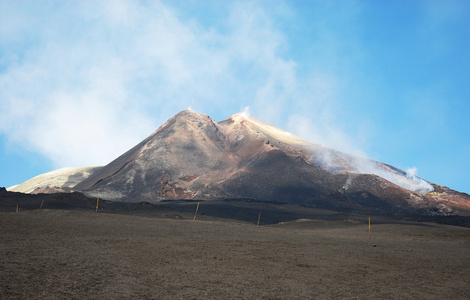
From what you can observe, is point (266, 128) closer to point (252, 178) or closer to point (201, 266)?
point (252, 178)

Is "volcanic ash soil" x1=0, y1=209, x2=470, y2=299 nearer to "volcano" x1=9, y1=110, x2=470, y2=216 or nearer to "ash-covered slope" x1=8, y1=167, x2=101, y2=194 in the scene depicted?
"volcano" x1=9, y1=110, x2=470, y2=216

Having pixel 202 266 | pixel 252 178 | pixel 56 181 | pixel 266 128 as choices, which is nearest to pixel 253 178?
pixel 252 178

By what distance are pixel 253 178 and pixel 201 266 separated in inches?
3388

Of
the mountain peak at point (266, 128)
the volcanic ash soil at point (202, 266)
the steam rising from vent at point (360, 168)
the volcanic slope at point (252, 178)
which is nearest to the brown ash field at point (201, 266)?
the volcanic ash soil at point (202, 266)

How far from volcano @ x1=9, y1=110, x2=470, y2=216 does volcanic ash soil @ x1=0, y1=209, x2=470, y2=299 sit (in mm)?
63187

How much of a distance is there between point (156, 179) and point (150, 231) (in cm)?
7925

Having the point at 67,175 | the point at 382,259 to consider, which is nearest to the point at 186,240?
the point at 382,259

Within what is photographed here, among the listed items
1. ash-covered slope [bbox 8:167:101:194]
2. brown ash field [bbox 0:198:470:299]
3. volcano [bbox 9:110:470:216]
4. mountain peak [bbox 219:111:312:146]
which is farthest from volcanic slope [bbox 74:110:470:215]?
brown ash field [bbox 0:198:470:299]

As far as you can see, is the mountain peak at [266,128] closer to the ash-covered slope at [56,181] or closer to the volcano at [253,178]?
the volcano at [253,178]

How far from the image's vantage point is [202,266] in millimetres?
12844

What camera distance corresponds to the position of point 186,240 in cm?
1884

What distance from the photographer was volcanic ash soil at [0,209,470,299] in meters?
9.66

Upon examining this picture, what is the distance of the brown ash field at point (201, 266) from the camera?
9688 millimetres

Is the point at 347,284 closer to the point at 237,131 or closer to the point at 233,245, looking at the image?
the point at 233,245
